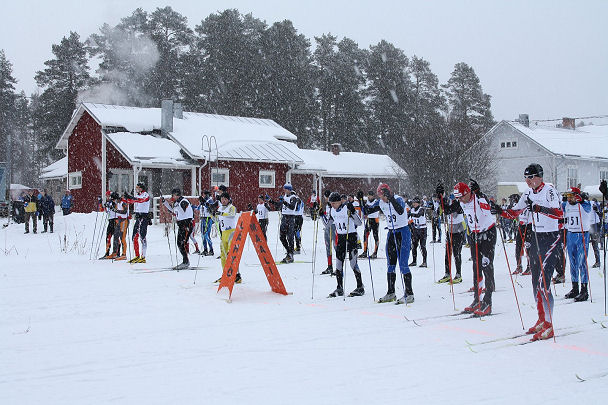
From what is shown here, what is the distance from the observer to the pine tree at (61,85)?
53.2 m

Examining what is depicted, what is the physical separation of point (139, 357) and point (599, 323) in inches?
220

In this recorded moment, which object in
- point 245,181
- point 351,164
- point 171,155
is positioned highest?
point 351,164

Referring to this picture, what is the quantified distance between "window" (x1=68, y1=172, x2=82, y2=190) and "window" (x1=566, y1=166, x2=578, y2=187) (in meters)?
30.6

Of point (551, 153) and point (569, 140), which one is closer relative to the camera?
point (551, 153)

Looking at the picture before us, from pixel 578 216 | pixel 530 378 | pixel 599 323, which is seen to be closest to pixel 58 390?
pixel 530 378

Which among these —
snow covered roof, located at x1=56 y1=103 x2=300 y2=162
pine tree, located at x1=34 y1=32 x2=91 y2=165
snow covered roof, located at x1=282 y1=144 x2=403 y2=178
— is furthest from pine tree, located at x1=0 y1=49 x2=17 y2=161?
snow covered roof, located at x1=282 y1=144 x2=403 y2=178

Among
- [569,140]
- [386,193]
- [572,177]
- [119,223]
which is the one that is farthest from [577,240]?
[569,140]

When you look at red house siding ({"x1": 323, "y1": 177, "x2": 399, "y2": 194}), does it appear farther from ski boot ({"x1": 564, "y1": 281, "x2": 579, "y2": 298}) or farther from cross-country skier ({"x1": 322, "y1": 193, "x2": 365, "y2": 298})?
ski boot ({"x1": 564, "y1": 281, "x2": 579, "y2": 298})

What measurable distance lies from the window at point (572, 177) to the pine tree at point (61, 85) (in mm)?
40136

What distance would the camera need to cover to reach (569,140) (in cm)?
4347

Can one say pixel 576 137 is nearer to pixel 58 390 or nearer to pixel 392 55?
pixel 392 55

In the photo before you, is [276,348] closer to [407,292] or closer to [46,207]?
[407,292]

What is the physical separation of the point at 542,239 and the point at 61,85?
54.0 m

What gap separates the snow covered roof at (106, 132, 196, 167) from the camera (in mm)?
28914
